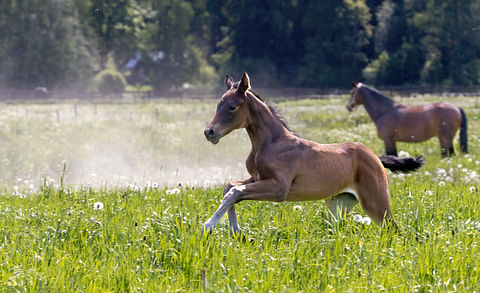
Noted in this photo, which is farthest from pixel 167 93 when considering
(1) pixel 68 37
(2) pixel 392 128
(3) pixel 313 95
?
(2) pixel 392 128

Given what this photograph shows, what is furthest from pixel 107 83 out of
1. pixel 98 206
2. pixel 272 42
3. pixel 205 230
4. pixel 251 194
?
pixel 205 230

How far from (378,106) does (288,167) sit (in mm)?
12787

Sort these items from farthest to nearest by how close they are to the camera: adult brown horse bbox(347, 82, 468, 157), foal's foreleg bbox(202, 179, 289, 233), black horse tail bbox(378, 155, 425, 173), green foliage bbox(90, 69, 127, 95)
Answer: green foliage bbox(90, 69, 127, 95) < adult brown horse bbox(347, 82, 468, 157) < black horse tail bbox(378, 155, 425, 173) < foal's foreleg bbox(202, 179, 289, 233)

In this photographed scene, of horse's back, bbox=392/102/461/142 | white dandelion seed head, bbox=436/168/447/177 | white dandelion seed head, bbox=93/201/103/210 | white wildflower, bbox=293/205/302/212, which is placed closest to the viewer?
white dandelion seed head, bbox=93/201/103/210

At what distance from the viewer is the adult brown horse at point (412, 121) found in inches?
748

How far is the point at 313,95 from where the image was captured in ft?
181

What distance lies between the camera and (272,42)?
76.4 m

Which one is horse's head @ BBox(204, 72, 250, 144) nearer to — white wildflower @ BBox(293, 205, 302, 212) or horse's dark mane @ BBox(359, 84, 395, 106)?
white wildflower @ BBox(293, 205, 302, 212)

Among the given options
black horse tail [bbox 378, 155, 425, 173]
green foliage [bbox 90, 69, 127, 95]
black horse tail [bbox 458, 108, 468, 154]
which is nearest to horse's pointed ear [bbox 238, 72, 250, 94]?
black horse tail [bbox 378, 155, 425, 173]

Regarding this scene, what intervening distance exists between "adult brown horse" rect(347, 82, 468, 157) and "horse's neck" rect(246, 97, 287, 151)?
478 inches

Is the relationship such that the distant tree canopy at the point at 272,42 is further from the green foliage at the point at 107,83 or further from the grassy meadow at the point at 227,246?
the grassy meadow at the point at 227,246

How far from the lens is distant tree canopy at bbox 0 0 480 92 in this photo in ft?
231

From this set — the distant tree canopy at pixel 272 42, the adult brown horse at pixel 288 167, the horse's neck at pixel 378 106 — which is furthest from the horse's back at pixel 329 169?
the distant tree canopy at pixel 272 42

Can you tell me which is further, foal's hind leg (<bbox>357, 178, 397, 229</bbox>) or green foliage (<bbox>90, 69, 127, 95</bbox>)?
green foliage (<bbox>90, 69, 127, 95</bbox>)
